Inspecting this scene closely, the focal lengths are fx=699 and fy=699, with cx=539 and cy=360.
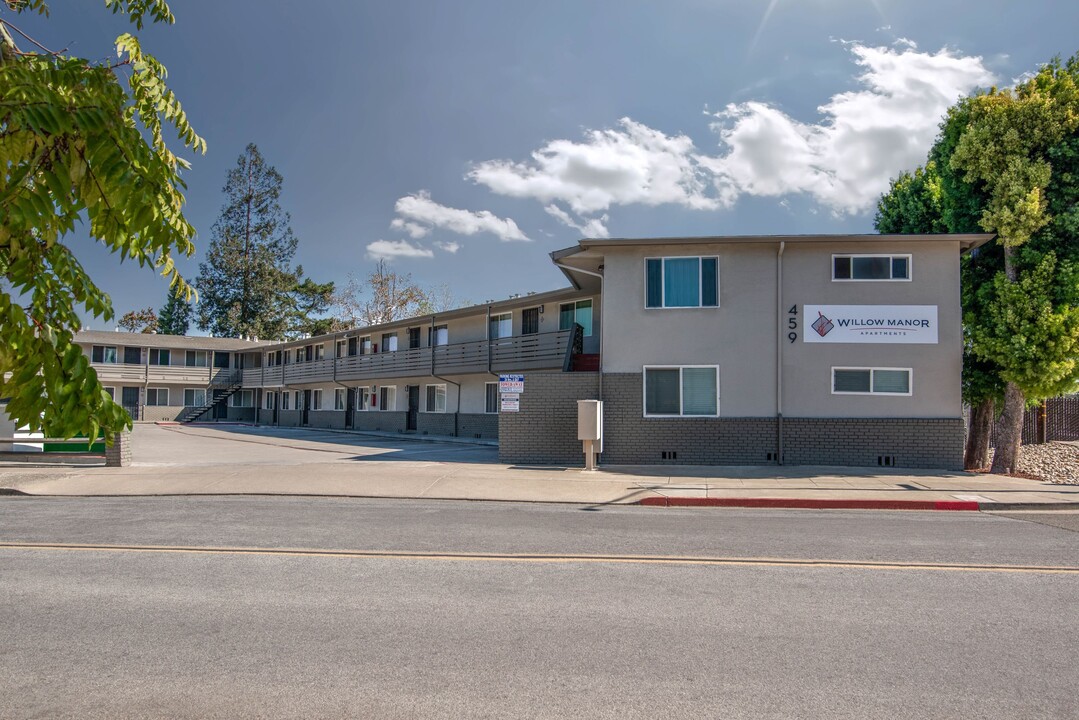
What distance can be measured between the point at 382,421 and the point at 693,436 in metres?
25.8

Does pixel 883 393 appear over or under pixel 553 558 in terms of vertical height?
over

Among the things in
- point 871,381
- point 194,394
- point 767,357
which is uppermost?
point 767,357

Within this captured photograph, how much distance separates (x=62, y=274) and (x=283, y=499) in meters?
11.8

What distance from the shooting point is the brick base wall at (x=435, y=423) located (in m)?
35.1

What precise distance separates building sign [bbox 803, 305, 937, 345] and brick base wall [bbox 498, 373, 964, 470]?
2.11m

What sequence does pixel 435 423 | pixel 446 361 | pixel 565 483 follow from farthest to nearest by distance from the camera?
pixel 435 423 → pixel 446 361 → pixel 565 483

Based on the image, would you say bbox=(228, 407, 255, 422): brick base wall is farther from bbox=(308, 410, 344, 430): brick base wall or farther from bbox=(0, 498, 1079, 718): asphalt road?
bbox=(0, 498, 1079, 718): asphalt road

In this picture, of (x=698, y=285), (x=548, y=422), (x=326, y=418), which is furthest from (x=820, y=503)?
(x=326, y=418)

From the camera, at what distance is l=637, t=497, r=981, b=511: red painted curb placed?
40.3 ft

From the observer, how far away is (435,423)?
3622cm

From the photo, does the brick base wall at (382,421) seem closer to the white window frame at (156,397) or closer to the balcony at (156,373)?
the balcony at (156,373)

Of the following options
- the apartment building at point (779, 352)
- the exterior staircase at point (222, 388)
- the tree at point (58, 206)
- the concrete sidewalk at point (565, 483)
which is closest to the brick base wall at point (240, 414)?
the exterior staircase at point (222, 388)

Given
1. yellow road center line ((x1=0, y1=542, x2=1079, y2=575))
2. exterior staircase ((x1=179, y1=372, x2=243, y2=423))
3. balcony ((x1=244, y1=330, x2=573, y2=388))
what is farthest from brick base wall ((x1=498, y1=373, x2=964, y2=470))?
exterior staircase ((x1=179, y1=372, x2=243, y2=423))

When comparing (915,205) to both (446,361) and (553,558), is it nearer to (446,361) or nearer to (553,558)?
(446,361)
